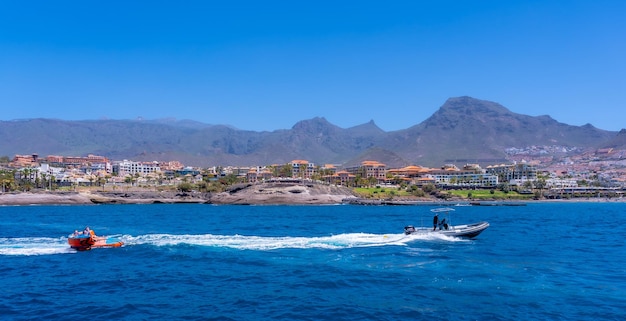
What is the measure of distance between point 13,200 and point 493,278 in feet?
406

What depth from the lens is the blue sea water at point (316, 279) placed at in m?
21.3

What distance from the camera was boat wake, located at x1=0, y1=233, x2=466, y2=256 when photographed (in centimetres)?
3850

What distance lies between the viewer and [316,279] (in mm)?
27172

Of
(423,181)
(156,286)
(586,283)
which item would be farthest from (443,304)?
(423,181)

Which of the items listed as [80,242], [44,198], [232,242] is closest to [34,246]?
[80,242]

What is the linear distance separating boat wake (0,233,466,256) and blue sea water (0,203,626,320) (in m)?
0.15

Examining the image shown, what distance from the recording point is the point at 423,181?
186250 millimetres

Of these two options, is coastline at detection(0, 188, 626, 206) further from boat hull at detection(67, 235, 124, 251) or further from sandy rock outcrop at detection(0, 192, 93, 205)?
boat hull at detection(67, 235, 124, 251)

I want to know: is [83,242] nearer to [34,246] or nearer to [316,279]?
[34,246]

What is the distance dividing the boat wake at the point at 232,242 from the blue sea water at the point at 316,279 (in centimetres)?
15

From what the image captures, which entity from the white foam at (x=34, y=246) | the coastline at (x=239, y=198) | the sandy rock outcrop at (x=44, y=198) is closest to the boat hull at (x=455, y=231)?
the white foam at (x=34, y=246)

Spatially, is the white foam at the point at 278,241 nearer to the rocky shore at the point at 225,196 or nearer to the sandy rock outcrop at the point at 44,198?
the rocky shore at the point at 225,196

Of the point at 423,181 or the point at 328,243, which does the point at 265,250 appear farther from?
the point at 423,181

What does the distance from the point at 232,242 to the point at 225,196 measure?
100.0m
